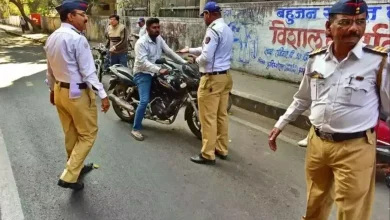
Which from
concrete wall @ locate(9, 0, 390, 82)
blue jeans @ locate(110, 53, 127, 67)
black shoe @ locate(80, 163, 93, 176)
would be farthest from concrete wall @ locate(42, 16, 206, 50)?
black shoe @ locate(80, 163, 93, 176)

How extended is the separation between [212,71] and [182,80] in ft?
2.66

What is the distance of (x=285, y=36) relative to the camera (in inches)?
308

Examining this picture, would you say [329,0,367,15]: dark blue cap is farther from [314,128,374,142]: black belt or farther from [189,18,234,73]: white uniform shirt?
[189,18,234,73]: white uniform shirt

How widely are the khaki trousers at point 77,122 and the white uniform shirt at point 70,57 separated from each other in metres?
0.14

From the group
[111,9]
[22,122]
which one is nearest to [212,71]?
[22,122]

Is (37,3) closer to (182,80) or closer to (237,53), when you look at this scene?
(237,53)

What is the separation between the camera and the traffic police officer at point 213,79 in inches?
150

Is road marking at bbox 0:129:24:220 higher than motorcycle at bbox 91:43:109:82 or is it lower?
lower

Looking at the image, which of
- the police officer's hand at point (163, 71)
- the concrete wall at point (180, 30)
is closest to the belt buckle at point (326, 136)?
the police officer's hand at point (163, 71)

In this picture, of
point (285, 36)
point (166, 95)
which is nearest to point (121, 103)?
point (166, 95)

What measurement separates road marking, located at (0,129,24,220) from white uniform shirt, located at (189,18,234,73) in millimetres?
2269

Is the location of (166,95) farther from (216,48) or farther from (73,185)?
(73,185)

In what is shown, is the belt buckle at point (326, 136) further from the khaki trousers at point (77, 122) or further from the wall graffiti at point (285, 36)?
the wall graffiti at point (285, 36)

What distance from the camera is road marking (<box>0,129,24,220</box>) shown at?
9.84ft
